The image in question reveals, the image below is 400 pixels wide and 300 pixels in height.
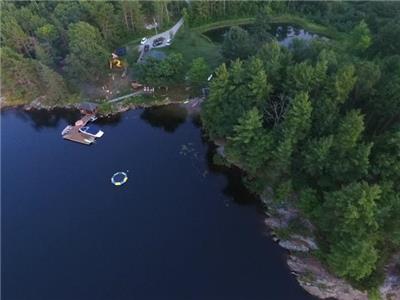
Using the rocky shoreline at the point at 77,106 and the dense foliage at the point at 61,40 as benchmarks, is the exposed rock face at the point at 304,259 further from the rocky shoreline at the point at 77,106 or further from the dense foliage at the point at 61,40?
the dense foliage at the point at 61,40

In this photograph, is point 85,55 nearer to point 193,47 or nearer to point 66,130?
point 66,130

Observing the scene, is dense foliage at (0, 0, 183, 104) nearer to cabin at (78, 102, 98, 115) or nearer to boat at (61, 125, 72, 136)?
cabin at (78, 102, 98, 115)

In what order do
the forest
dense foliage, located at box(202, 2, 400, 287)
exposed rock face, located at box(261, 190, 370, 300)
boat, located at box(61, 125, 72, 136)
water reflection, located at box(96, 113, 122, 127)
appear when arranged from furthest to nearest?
water reflection, located at box(96, 113, 122, 127), boat, located at box(61, 125, 72, 136), exposed rock face, located at box(261, 190, 370, 300), the forest, dense foliage, located at box(202, 2, 400, 287)

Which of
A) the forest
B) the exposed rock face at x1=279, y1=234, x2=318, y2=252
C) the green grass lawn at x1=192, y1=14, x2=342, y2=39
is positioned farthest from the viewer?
the green grass lawn at x1=192, y1=14, x2=342, y2=39

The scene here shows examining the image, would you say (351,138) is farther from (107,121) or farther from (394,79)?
(107,121)

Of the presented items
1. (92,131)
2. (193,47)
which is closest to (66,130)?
(92,131)

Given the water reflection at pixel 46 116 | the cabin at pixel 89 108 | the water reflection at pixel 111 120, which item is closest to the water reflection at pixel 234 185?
the water reflection at pixel 111 120

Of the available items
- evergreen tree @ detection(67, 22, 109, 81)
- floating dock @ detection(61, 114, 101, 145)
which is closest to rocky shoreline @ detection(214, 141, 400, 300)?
floating dock @ detection(61, 114, 101, 145)
